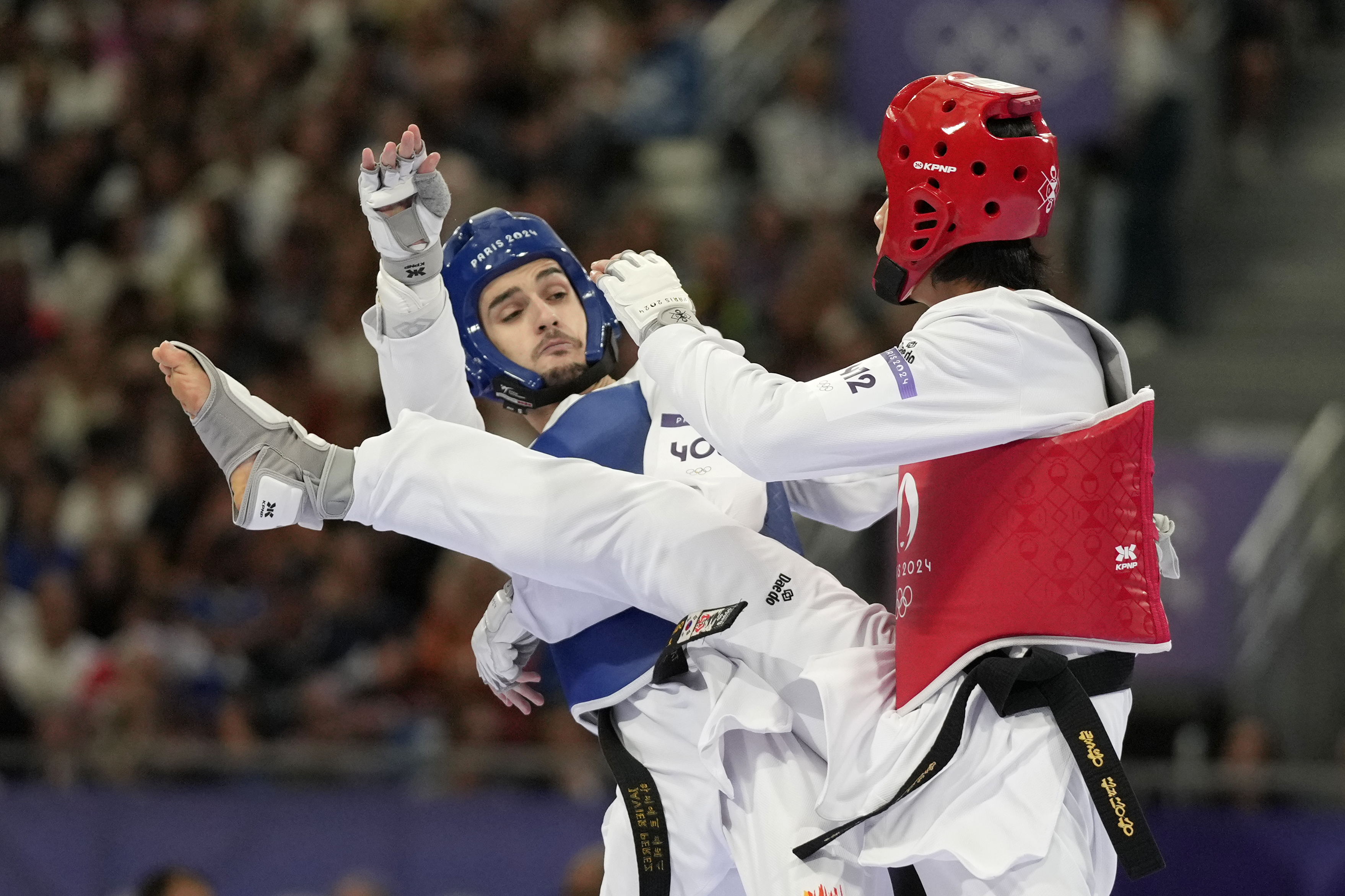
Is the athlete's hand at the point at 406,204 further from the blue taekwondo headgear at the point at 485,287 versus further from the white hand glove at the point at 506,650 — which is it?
the white hand glove at the point at 506,650

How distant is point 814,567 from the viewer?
4543 mm

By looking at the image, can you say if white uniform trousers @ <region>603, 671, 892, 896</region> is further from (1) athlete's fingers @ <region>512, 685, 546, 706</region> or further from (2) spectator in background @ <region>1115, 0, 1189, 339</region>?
(2) spectator in background @ <region>1115, 0, 1189, 339</region>

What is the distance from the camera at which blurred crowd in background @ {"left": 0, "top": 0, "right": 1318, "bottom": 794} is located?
382 inches

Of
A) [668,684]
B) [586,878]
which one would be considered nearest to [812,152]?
[586,878]

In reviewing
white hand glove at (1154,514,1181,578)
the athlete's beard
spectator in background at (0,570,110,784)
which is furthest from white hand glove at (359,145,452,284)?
spectator in background at (0,570,110,784)

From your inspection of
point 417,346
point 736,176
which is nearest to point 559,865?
point 417,346

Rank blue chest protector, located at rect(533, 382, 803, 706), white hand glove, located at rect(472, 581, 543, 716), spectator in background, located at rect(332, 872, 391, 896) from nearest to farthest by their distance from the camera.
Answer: blue chest protector, located at rect(533, 382, 803, 706) < white hand glove, located at rect(472, 581, 543, 716) < spectator in background, located at rect(332, 872, 391, 896)

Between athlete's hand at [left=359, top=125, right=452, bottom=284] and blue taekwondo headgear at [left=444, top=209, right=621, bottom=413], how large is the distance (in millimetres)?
→ 269

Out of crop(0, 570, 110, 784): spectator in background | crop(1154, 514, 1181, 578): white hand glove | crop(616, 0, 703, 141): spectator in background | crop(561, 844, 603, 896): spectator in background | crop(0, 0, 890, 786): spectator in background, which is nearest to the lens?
crop(1154, 514, 1181, 578): white hand glove

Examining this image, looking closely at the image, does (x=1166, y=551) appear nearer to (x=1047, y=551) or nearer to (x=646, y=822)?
(x=1047, y=551)

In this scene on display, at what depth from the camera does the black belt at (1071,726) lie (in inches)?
153

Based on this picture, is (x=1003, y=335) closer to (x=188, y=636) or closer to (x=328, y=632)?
(x=328, y=632)

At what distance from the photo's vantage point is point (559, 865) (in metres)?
7.57

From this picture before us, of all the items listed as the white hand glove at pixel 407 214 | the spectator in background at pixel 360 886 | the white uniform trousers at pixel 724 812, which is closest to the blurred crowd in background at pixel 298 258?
the spectator in background at pixel 360 886
